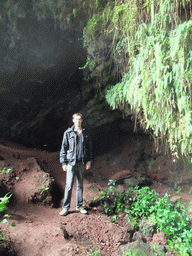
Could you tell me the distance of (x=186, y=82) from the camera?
350cm

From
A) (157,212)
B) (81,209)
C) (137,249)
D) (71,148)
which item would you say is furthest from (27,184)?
(157,212)

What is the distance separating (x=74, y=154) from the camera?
176 inches

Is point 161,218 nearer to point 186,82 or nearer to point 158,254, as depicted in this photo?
point 158,254

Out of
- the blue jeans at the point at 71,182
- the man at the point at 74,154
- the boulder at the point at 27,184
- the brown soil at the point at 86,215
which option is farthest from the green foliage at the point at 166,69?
the boulder at the point at 27,184

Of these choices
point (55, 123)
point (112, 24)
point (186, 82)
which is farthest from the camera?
point (55, 123)

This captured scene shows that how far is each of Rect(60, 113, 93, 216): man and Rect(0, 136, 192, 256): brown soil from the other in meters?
0.50

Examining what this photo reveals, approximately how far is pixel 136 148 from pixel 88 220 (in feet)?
14.5

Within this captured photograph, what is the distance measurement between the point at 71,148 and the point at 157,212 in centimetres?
261

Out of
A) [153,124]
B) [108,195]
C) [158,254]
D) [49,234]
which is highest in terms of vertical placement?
[153,124]

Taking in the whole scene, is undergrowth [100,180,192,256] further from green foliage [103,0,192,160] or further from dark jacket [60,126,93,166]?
green foliage [103,0,192,160]

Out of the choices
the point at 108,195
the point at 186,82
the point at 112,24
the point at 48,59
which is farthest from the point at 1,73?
the point at 186,82

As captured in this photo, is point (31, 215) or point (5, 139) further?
point (5, 139)

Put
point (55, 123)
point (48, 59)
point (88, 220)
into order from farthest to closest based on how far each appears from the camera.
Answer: point (55, 123) < point (48, 59) < point (88, 220)

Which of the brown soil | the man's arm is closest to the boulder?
the brown soil
